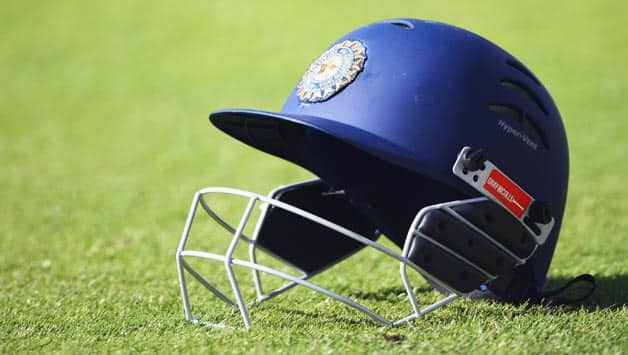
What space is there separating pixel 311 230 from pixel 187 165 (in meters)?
5.43

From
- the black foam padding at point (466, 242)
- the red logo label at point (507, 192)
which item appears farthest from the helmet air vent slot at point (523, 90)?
the black foam padding at point (466, 242)

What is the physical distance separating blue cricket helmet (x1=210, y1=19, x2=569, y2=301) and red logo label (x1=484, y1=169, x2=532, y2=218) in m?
0.04

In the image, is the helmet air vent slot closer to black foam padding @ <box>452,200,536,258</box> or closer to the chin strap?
black foam padding @ <box>452,200,536,258</box>

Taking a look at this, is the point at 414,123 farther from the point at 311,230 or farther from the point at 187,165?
the point at 187,165

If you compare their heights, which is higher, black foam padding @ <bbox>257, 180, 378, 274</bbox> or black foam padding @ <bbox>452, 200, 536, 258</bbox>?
black foam padding @ <bbox>452, 200, 536, 258</bbox>

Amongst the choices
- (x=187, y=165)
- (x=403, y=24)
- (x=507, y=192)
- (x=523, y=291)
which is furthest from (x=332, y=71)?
(x=187, y=165)

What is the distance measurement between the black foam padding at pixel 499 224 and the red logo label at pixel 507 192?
32mm

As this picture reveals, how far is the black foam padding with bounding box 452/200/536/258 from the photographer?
3.23 metres

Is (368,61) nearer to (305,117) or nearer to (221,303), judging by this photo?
(305,117)

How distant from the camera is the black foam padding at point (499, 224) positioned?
323cm

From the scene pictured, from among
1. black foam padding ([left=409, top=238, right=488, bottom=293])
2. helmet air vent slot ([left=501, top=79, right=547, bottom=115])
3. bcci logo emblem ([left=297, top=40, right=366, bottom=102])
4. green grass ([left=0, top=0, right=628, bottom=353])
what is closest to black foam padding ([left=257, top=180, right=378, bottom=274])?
green grass ([left=0, top=0, right=628, bottom=353])

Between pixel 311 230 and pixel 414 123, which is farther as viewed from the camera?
pixel 311 230

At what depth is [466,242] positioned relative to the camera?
3258 millimetres

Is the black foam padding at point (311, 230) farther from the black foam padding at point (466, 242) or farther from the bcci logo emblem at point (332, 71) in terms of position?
the black foam padding at point (466, 242)
